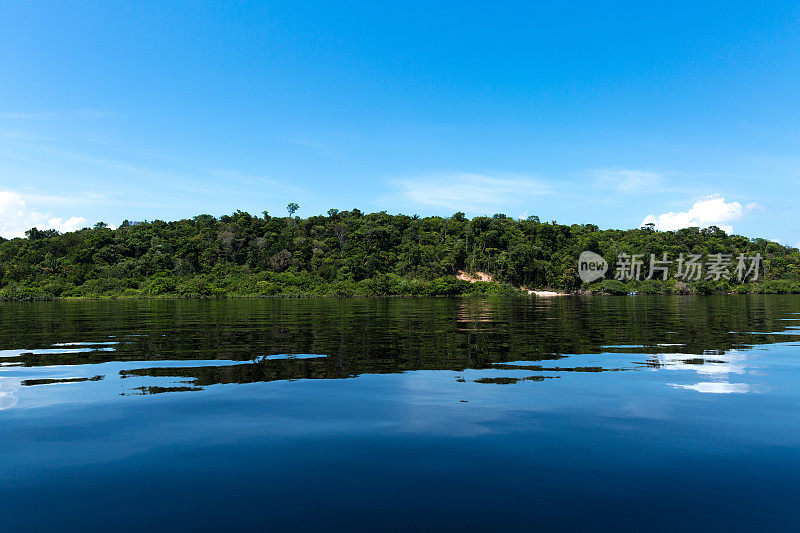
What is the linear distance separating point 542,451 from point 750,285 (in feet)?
516

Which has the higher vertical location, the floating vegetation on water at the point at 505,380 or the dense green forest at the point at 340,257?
the dense green forest at the point at 340,257

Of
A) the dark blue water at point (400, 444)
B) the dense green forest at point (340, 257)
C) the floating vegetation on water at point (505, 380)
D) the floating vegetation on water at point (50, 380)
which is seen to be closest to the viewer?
the dark blue water at point (400, 444)

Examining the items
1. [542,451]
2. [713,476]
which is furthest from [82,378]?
[713,476]

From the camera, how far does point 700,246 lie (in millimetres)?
156625

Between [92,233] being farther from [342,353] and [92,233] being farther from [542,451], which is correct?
[542,451]

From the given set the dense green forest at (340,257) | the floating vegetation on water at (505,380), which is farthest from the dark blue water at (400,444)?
the dense green forest at (340,257)

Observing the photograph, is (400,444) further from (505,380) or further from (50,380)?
(50,380)

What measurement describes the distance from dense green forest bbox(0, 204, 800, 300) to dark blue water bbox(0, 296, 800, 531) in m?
103

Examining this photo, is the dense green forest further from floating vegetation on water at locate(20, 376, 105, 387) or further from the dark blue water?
the dark blue water

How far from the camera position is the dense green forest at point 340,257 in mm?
118438

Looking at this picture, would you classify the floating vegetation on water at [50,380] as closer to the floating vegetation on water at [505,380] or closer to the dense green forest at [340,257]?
the floating vegetation on water at [505,380]

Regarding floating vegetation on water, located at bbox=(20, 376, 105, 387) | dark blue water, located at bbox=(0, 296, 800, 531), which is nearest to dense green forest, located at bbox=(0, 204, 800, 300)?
floating vegetation on water, located at bbox=(20, 376, 105, 387)

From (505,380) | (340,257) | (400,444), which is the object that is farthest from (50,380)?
(340,257)

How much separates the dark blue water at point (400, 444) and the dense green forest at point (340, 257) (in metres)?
103
